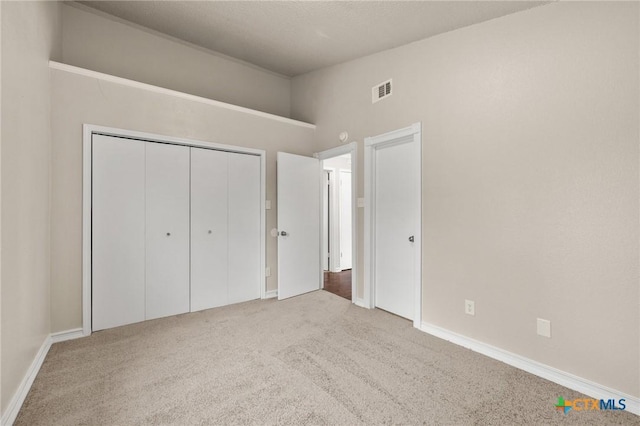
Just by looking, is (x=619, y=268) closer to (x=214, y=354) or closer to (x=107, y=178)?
(x=214, y=354)

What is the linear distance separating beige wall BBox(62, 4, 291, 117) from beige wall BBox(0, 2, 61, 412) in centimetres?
60

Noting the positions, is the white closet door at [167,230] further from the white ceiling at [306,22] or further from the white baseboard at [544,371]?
the white baseboard at [544,371]

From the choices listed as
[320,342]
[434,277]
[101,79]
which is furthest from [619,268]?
[101,79]

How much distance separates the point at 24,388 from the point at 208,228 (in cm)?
191

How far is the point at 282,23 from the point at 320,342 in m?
3.04

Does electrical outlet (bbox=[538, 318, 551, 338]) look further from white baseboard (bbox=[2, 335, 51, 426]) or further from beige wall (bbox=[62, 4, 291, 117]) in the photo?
beige wall (bbox=[62, 4, 291, 117])

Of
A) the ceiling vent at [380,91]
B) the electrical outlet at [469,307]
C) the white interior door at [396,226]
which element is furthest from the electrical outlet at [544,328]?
the ceiling vent at [380,91]

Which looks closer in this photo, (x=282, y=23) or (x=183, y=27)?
(x=282, y=23)

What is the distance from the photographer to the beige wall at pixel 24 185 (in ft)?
5.16

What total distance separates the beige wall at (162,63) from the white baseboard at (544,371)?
3763mm

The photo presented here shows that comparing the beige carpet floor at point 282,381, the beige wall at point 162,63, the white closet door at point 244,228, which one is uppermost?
the beige wall at point 162,63

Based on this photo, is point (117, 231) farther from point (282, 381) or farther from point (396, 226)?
point (396, 226)

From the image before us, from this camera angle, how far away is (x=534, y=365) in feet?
7.00

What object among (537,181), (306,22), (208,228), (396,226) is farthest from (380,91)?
(208,228)
